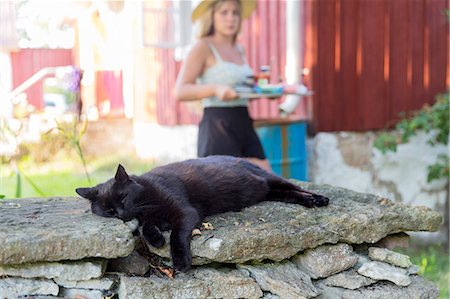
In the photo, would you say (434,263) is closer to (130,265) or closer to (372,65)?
(372,65)

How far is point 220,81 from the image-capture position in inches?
171

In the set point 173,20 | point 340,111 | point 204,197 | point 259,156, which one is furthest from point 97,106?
point 204,197

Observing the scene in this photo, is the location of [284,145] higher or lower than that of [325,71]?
lower

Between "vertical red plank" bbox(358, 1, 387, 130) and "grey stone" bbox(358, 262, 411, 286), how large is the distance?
374 cm

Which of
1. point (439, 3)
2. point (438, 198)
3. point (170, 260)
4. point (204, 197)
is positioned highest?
point (439, 3)

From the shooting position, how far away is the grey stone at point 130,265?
2350mm

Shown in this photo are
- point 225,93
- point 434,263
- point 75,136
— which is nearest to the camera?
point 75,136

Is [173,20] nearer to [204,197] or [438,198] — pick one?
[438,198]

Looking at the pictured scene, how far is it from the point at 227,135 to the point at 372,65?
2.62 m

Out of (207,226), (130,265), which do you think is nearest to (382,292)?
(207,226)

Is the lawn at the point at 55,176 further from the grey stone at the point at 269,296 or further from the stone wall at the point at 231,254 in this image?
the grey stone at the point at 269,296

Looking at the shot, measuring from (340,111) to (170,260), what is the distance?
4.09 metres

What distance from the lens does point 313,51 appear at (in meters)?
6.01

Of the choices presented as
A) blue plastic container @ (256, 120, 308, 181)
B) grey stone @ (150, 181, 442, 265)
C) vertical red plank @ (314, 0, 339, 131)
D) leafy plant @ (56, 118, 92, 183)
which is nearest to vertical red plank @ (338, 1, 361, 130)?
vertical red plank @ (314, 0, 339, 131)
